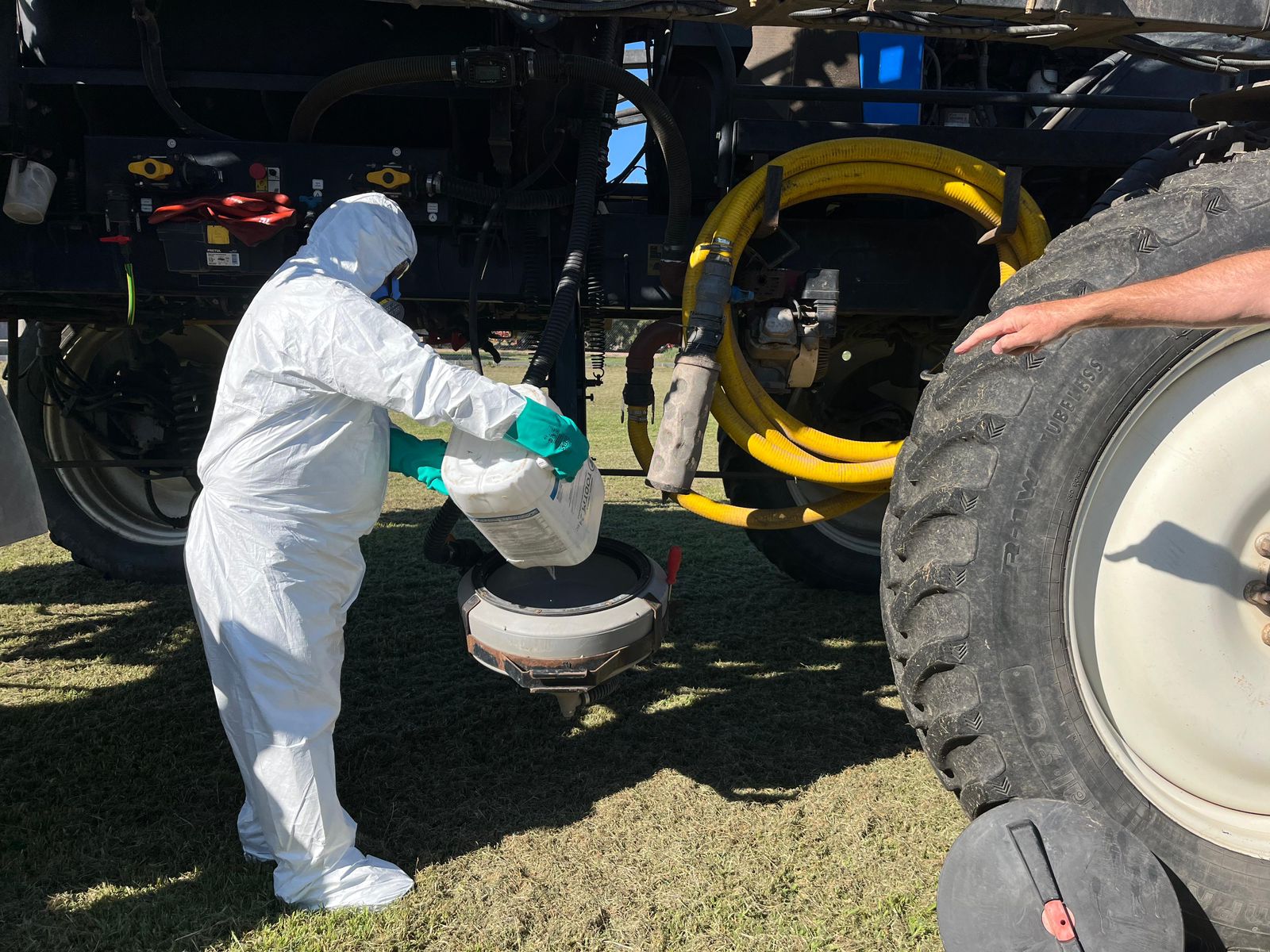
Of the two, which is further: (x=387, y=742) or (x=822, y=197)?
(x=387, y=742)

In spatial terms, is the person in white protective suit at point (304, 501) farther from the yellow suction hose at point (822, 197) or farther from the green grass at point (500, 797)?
the yellow suction hose at point (822, 197)

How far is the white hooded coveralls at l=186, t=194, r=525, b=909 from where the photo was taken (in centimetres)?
200

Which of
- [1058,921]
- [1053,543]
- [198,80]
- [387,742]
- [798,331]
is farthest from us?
[387,742]

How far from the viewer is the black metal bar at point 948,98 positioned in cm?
248

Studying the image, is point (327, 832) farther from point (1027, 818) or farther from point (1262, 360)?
point (1262, 360)

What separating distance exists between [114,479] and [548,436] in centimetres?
285

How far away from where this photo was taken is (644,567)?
2.56 m

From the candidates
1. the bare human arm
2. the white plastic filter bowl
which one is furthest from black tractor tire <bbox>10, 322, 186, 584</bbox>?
the bare human arm

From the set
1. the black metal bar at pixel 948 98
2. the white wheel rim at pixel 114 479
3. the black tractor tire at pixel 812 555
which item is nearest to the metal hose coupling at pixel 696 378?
the black metal bar at pixel 948 98

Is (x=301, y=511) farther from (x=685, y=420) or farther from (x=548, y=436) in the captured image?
(x=685, y=420)

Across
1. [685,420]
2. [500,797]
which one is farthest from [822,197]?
[500,797]

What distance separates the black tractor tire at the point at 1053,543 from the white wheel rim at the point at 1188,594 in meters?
0.05

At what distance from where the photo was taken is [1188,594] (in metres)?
1.79

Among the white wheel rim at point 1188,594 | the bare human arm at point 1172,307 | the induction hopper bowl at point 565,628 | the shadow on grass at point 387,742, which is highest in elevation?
the bare human arm at point 1172,307
